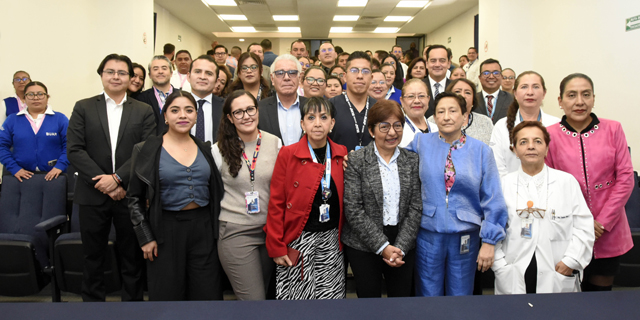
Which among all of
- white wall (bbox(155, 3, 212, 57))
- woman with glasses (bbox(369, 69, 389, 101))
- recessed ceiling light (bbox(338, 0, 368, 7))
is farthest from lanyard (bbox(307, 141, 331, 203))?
white wall (bbox(155, 3, 212, 57))

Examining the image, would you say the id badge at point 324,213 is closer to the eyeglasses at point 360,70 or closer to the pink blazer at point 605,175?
the eyeglasses at point 360,70

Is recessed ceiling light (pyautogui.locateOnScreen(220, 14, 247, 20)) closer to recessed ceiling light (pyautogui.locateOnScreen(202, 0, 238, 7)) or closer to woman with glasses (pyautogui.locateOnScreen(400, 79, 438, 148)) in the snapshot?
recessed ceiling light (pyautogui.locateOnScreen(202, 0, 238, 7))

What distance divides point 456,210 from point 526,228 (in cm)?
39

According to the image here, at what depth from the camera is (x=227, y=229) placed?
2.20m

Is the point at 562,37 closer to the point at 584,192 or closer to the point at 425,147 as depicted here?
the point at 584,192

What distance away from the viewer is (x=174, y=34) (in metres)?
12.3

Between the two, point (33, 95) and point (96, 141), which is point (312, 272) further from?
point (33, 95)

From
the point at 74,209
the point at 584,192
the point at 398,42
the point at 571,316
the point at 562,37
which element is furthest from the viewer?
the point at 398,42

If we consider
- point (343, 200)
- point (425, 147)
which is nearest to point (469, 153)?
point (425, 147)

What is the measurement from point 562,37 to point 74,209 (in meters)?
6.73

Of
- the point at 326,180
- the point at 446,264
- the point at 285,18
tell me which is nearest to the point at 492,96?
the point at 446,264

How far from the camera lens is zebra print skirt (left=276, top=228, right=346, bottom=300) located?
2117mm

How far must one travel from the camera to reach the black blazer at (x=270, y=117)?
2.77 meters

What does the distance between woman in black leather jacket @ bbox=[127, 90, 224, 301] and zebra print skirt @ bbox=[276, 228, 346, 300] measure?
0.46m
